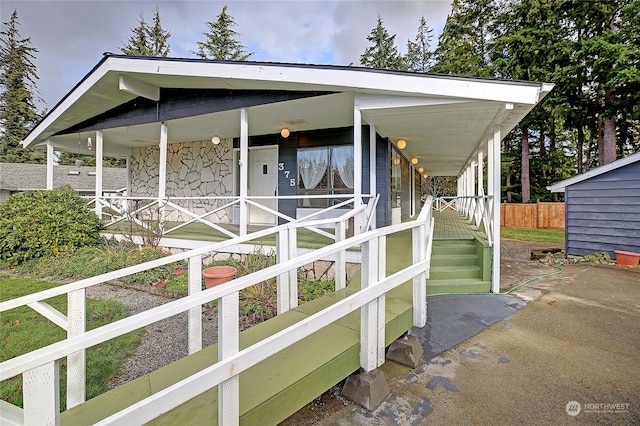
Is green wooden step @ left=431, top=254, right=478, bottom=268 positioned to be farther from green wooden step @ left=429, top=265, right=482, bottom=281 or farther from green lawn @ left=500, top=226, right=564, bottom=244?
green lawn @ left=500, top=226, right=564, bottom=244

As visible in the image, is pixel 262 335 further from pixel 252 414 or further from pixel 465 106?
pixel 465 106

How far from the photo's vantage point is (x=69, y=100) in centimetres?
654

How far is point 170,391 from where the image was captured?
1.15 metres

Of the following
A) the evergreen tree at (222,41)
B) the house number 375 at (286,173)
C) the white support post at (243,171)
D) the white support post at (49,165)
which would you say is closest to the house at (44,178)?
the white support post at (49,165)

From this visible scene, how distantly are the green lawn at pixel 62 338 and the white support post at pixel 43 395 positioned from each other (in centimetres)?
180

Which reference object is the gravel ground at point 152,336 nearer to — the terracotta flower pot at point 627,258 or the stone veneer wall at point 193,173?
the stone veneer wall at point 193,173

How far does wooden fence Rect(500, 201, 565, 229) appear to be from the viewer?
14.1 m

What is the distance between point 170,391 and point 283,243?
6.03 feet

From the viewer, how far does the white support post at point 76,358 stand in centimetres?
168

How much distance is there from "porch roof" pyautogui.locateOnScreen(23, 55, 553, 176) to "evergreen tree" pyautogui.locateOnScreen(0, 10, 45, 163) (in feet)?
73.0

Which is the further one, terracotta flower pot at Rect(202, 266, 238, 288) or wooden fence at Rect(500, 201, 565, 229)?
wooden fence at Rect(500, 201, 565, 229)

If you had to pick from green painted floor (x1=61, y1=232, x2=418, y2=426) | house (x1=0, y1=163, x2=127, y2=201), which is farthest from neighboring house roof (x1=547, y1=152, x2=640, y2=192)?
house (x1=0, y1=163, x2=127, y2=201)

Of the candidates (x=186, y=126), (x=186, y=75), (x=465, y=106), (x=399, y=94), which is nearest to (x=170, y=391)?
(x=399, y=94)

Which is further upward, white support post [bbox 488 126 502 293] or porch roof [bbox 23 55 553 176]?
porch roof [bbox 23 55 553 176]
